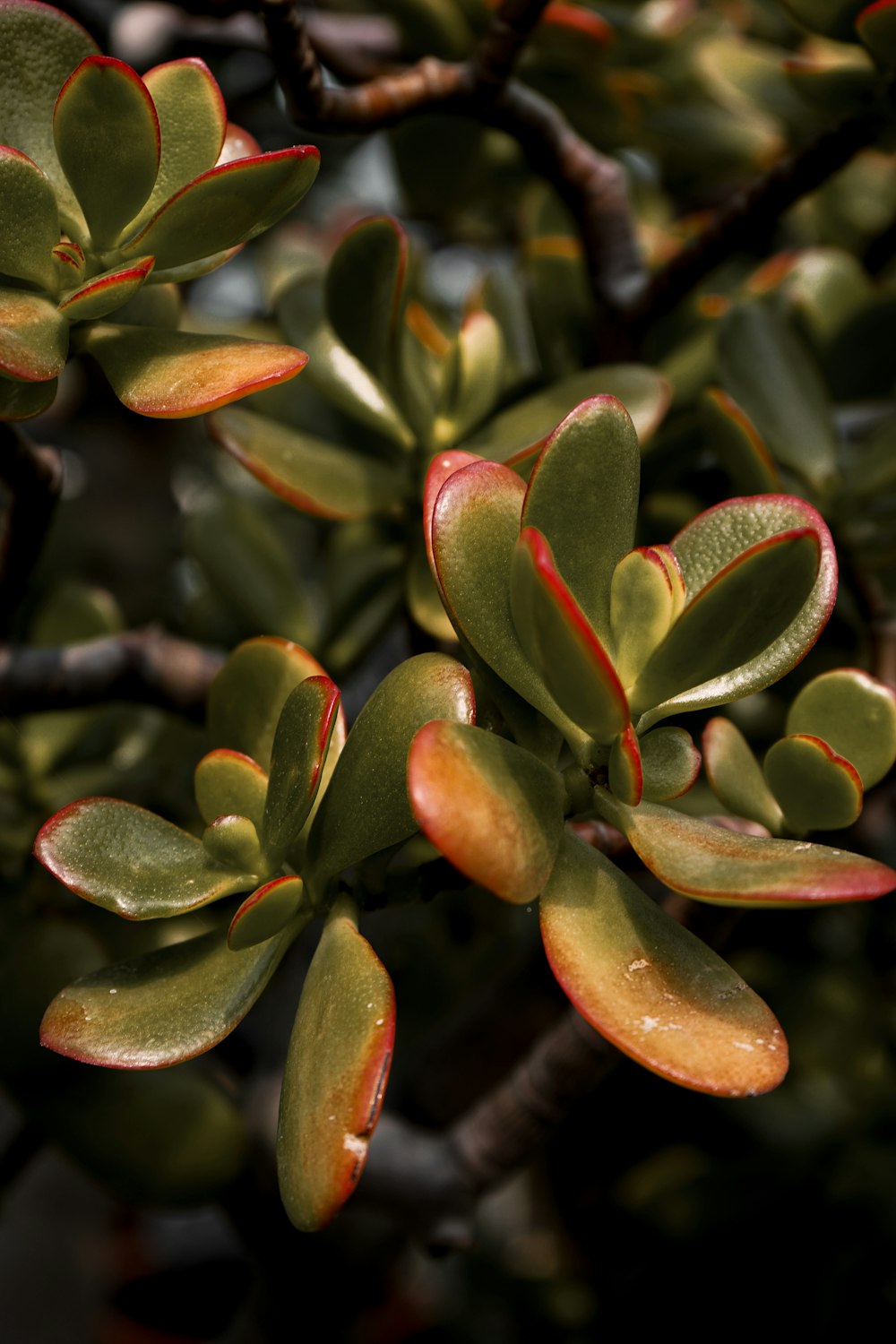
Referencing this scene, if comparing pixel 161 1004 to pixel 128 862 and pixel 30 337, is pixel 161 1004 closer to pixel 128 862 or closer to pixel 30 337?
pixel 128 862

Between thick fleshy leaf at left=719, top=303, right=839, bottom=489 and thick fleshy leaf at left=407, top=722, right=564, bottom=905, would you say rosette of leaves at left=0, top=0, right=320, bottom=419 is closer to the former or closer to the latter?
thick fleshy leaf at left=407, top=722, right=564, bottom=905

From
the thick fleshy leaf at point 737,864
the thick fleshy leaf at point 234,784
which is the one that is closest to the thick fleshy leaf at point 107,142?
the thick fleshy leaf at point 234,784

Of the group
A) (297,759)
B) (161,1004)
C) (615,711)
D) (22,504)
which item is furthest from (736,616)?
(22,504)

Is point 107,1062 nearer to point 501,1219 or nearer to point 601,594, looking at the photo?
point 601,594

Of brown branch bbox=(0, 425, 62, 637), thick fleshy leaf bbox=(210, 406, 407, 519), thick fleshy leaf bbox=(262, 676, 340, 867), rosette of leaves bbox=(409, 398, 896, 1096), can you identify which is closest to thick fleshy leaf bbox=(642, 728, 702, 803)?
rosette of leaves bbox=(409, 398, 896, 1096)

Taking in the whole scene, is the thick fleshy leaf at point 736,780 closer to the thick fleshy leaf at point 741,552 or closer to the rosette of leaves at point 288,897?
the thick fleshy leaf at point 741,552

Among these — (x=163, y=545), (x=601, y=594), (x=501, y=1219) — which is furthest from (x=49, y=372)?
(x=501, y=1219)
